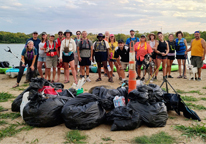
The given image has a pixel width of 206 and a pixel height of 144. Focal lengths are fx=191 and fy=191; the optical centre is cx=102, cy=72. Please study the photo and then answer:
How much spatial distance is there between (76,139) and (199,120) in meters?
2.26

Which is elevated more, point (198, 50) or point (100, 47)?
point (100, 47)

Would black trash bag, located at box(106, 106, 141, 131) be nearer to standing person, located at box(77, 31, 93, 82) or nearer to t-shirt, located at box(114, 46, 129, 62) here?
t-shirt, located at box(114, 46, 129, 62)

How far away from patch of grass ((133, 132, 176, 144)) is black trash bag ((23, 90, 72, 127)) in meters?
1.42

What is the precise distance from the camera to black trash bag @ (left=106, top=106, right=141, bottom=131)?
310cm

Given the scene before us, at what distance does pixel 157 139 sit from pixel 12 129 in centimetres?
235

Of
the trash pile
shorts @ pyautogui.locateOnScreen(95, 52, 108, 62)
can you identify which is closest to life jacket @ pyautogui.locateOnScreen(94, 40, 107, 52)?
shorts @ pyautogui.locateOnScreen(95, 52, 108, 62)

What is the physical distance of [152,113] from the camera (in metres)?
3.25

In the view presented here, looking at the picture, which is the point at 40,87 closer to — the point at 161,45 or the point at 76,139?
the point at 76,139

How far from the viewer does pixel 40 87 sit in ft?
12.3

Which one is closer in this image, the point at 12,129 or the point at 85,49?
the point at 12,129

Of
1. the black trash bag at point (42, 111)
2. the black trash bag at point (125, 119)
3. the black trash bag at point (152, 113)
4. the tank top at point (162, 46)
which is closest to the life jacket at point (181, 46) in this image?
the tank top at point (162, 46)

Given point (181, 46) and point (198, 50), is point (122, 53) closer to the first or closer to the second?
point (181, 46)

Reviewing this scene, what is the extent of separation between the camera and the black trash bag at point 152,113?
3229mm

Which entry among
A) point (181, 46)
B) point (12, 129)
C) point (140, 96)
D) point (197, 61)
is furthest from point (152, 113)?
point (181, 46)
